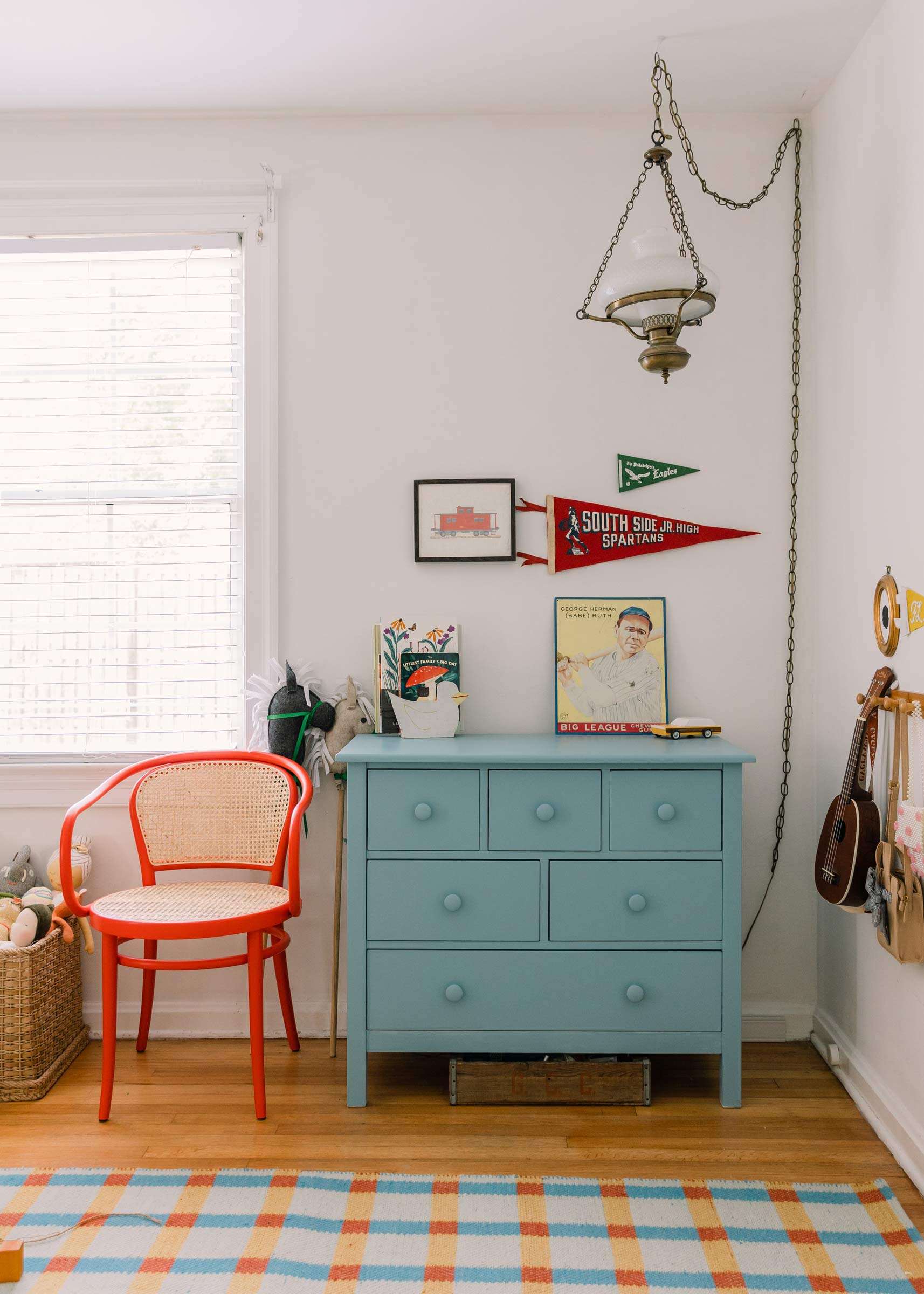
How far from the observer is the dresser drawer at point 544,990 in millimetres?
2293

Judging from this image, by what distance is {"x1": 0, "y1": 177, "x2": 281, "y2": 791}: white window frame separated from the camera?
2756 millimetres

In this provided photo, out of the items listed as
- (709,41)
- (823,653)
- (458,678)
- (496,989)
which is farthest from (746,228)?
(496,989)

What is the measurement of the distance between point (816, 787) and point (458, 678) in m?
1.10

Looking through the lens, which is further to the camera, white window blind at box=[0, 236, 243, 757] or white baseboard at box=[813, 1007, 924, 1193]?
white window blind at box=[0, 236, 243, 757]

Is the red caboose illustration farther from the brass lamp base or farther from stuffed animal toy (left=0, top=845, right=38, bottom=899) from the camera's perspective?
stuffed animal toy (left=0, top=845, right=38, bottom=899)

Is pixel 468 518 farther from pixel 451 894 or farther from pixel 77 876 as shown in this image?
pixel 77 876

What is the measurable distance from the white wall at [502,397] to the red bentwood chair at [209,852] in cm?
22

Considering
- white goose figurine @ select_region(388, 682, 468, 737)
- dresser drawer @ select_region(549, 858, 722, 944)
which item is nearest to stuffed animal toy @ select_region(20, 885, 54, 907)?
white goose figurine @ select_region(388, 682, 468, 737)

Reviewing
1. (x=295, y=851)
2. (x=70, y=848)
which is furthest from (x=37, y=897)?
(x=295, y=851)

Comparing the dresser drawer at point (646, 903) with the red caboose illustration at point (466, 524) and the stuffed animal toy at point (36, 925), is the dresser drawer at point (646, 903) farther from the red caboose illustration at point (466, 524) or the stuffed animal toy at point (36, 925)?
the stuffed animal toy at point (36, 925)

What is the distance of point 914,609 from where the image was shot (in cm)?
209

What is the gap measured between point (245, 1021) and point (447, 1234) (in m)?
1.11

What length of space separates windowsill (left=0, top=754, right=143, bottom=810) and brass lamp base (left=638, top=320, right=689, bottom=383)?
1.82 metres

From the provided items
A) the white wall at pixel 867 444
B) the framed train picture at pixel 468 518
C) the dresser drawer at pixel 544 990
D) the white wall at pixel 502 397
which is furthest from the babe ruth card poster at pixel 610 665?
the dresser drawer at pixel 544 990
